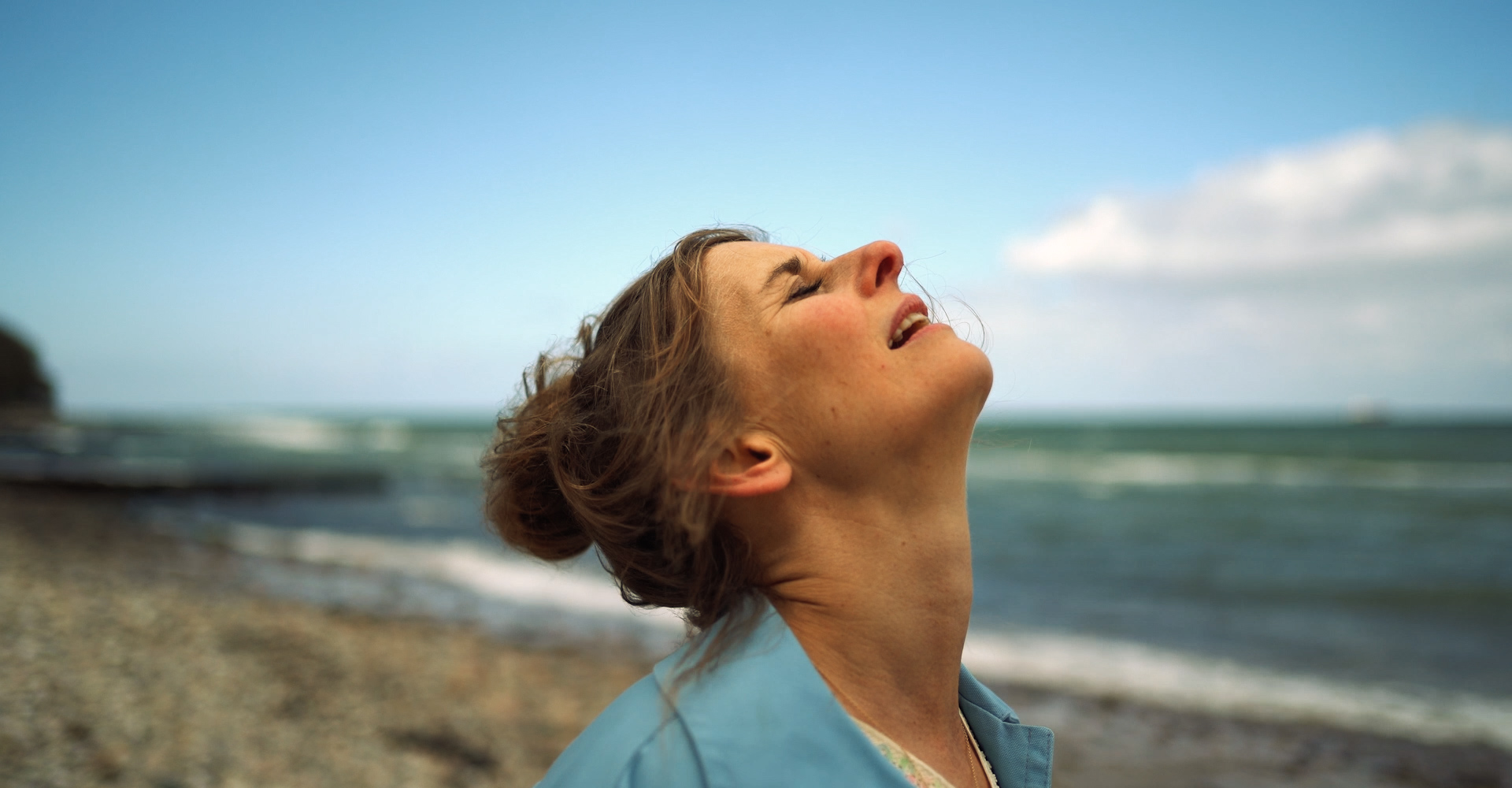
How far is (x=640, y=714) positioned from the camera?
123cm

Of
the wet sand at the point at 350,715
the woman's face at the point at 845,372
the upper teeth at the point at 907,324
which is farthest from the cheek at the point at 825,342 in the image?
the wet sand at the point at 350,715

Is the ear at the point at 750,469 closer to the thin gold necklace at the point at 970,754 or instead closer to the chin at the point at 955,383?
the chin at the point at 955,383

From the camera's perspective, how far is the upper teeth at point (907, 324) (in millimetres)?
1658

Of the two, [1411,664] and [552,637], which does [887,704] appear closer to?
[552,637]

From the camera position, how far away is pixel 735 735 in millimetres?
1187

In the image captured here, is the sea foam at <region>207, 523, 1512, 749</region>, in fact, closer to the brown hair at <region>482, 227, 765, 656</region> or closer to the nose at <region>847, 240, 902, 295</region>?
the brown hair at <region>482, 227, 765, 656</region>

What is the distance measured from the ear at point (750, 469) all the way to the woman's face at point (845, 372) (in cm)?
3

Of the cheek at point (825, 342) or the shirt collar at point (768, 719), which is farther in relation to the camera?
the cheek at point (825, 342)

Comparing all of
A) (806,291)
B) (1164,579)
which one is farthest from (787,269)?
(1164,579)

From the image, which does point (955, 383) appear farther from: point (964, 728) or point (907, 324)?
point (964, 728)

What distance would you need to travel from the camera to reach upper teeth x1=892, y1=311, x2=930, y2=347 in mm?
1658

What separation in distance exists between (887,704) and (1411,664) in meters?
10.1

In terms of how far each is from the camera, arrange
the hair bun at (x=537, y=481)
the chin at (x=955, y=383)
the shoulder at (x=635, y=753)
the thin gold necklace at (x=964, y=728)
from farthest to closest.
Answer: the hair bun at (x=537, y=481) → the chin at (x=955, y=383) → the thin gold necklace at (x=964, y=728) → the shoulder at (x=635, y=753)

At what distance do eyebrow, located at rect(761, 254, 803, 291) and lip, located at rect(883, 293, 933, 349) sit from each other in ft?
0.66
